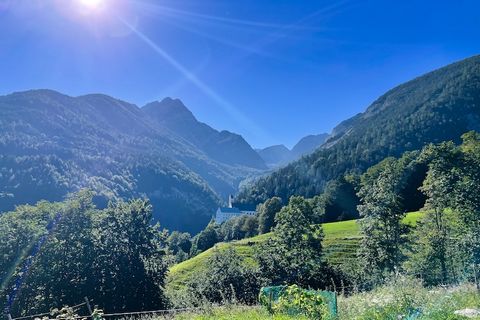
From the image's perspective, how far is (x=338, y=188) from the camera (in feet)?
342

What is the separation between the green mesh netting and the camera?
30.5 feet

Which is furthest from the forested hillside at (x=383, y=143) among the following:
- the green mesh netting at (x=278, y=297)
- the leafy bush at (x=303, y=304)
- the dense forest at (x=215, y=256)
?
the leafy bush at (x=303, y=304)

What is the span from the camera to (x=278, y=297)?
32.7 feet

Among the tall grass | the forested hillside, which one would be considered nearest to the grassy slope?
the tall grass

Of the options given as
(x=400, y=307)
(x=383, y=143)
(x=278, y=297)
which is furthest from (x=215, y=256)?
(x=383, y=143)

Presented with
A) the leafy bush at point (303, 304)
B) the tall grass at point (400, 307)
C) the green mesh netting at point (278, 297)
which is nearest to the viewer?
the tall grass at point (400, 307)

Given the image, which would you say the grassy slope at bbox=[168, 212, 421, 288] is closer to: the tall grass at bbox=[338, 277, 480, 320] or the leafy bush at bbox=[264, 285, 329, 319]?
the tall grass at bbox=[338, 277, 480, 320]

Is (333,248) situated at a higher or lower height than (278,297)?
lower

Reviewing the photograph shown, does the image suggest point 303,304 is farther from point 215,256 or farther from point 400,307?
point 215,256

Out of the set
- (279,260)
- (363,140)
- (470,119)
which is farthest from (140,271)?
(470,119)

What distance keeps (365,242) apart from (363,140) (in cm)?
15995

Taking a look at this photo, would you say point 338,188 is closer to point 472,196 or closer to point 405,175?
point 405,175

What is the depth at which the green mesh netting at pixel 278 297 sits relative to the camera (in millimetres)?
9281

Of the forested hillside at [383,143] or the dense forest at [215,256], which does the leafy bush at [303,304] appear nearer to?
the dense forest at [215,256]
